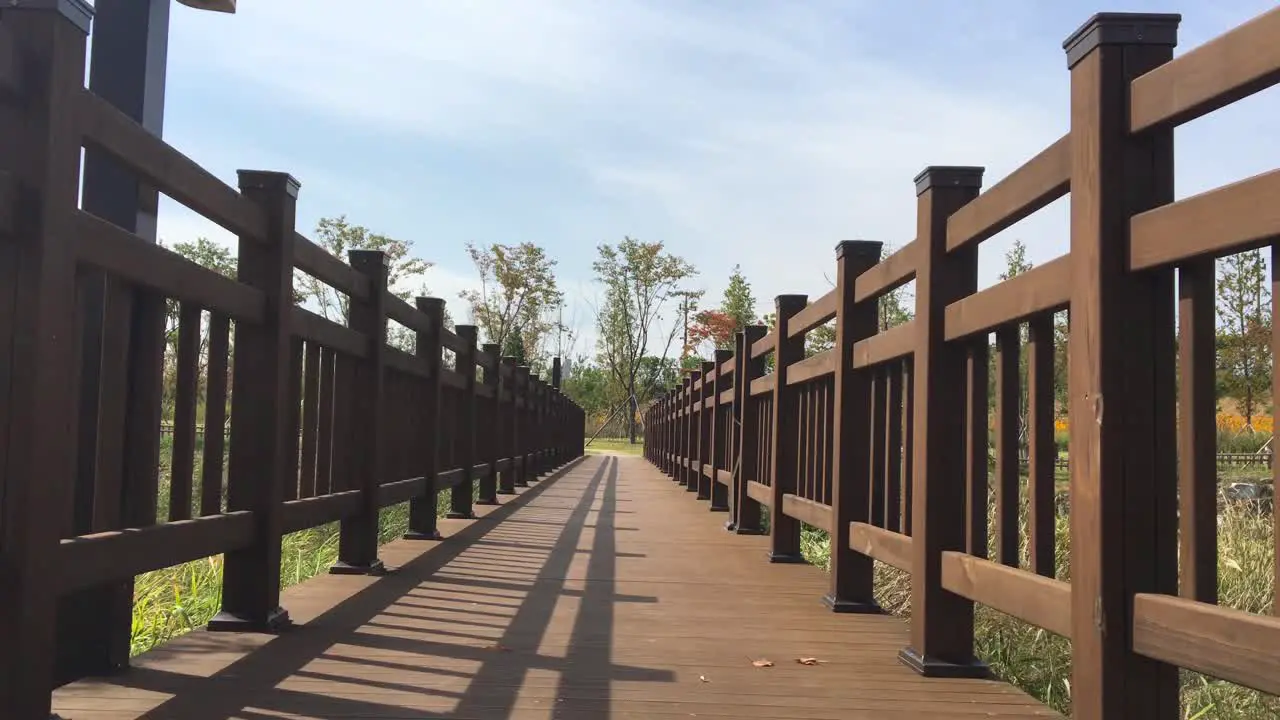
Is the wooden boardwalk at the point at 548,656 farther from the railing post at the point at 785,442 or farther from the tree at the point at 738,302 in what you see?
the tree at the point at 738,302

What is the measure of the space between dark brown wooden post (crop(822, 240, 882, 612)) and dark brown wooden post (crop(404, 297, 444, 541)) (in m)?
2.56

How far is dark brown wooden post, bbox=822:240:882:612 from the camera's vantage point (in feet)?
13.6

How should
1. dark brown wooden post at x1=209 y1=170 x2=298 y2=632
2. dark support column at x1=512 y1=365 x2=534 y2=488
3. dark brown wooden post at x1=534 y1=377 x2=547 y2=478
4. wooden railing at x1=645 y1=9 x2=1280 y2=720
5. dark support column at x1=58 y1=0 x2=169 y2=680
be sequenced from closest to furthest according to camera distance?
wooden railing at x1=645 y1=9 x2=1280 y2=720, dark support column at x1=58 y1=0 x2=169 y2=680, dark brown wooden post at x1=209 y1=170 x2=298 y2=632, dark support column at x1=512 y1=365 x2=534 y2=488, dark brown wooden post at x1=534 y1=377 x2=547 y2=478

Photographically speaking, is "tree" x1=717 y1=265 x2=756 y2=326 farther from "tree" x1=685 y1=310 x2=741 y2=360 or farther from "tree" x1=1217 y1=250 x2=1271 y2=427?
"tree" x1=1217 y1=250 x2=1271 y2=427

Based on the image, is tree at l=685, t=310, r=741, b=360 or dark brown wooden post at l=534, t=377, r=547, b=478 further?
tree at l=685, t=310, r=741, b=360

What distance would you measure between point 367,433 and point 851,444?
82.3 inches

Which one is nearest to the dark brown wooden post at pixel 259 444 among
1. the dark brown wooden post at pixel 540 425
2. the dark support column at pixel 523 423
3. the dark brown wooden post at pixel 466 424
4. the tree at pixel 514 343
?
→ the dark brown wooden post at pixel 466 424

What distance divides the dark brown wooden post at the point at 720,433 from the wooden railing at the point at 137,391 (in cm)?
410

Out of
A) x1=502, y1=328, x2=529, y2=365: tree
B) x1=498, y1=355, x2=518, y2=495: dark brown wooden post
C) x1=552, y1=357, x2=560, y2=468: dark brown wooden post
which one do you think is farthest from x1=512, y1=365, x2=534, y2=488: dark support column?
x1=502, y1=328, x2=529, y2=365: tree

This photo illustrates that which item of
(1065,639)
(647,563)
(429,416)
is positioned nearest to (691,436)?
(429,416)

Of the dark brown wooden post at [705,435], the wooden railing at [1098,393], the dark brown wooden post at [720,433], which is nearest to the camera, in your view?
the wooden railing at [1098,393]

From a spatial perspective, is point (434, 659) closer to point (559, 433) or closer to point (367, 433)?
point (367, 433)

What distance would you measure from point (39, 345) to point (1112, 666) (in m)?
2.17

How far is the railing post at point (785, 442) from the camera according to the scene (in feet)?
18.6
